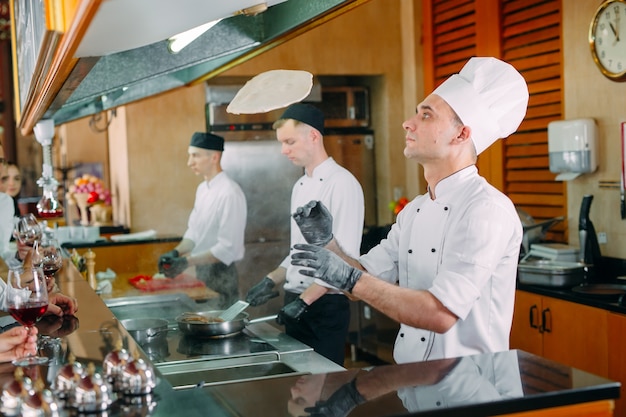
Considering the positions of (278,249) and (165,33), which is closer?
(165,33)

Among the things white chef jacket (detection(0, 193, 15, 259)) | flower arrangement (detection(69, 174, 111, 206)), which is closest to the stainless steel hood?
white chef jacket (detection(0, 193, 15, 259))

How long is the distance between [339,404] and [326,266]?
630 mm

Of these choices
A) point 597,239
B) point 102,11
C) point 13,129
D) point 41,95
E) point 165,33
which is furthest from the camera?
point 13,129

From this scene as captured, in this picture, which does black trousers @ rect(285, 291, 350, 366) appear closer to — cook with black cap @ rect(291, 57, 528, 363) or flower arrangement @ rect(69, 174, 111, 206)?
cook with black cap @ rect(291, 57, 528, 363)

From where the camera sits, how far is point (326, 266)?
205 cm

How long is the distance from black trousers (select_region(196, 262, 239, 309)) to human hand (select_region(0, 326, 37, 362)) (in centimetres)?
274

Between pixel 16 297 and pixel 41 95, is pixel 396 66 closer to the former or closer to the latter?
pixel 41 95

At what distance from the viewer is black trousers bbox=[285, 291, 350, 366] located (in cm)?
347

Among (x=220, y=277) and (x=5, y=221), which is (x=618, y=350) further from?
(x=5, y=221)

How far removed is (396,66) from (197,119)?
1512 millimetres

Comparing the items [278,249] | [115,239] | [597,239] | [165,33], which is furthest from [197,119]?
[165,33]

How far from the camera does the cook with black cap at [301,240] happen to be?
11.3 ft

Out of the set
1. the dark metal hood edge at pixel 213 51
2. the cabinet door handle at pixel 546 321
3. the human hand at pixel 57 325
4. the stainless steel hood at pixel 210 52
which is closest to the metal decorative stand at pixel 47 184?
the stainless steel hood at pixel 210 52

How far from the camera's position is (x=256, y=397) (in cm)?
155
